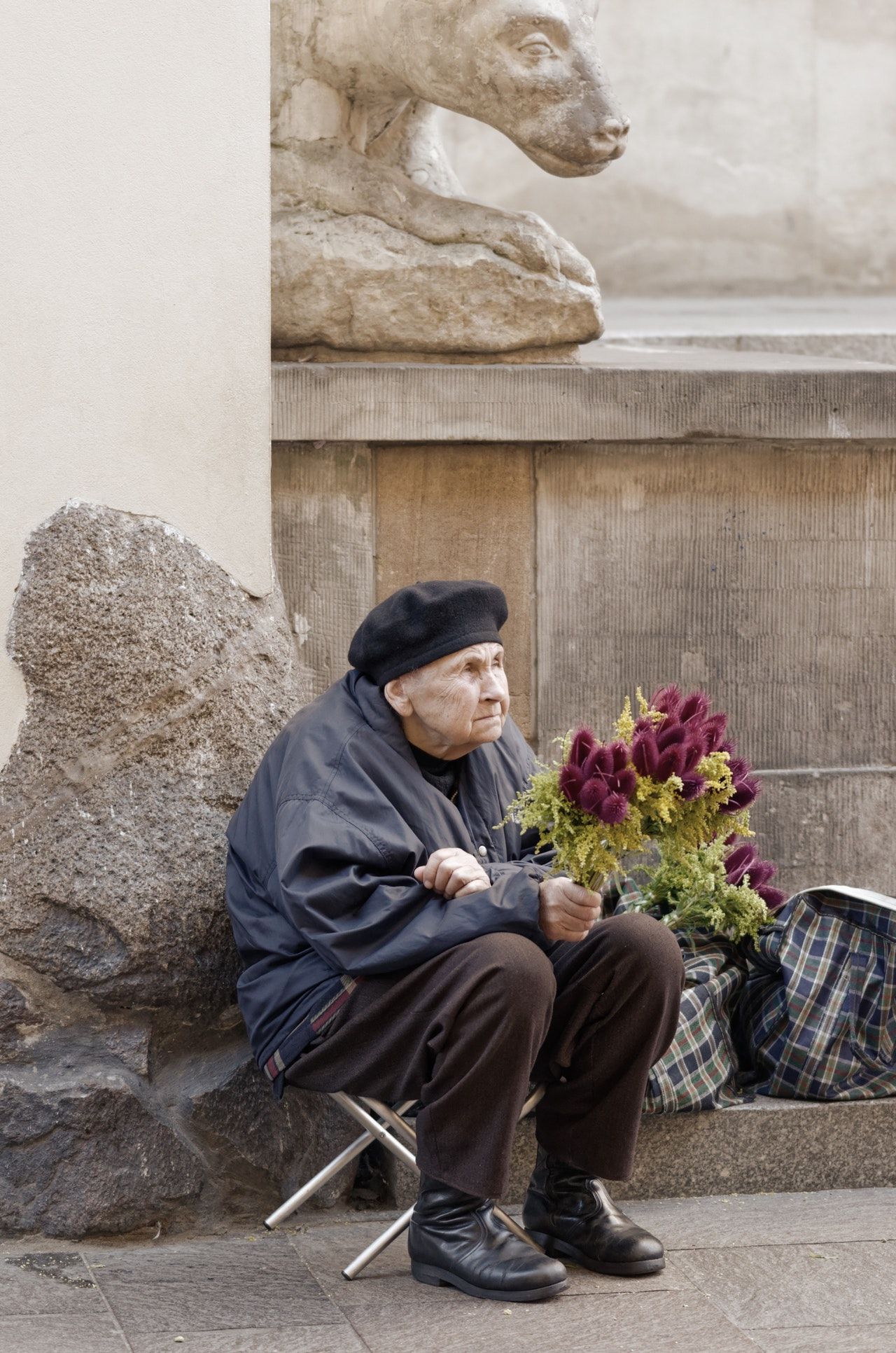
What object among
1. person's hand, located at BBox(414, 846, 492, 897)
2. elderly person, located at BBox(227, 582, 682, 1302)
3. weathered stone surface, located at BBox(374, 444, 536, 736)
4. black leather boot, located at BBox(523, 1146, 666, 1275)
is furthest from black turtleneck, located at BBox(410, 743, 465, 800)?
weathered stone surface, located at BBox(374, 444, 536, 736)

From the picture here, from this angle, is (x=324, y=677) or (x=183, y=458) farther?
(x=324, y=677)

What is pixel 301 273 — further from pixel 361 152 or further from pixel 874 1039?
pixel 874 1039

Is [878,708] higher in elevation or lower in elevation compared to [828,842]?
higher

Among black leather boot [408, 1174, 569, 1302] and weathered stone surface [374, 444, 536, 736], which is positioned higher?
weathered stone surface [374, 444, 536, 736]

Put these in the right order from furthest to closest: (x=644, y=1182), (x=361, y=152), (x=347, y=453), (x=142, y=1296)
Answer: (x=361, y=152) → (x=347, y=453) → (x=644, y=1182) → (x=142, y=1296)

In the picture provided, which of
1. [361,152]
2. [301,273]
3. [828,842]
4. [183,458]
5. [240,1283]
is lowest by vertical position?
[240,1283]

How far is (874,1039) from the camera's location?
3539mm

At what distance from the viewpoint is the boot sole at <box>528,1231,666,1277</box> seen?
9.93 ft

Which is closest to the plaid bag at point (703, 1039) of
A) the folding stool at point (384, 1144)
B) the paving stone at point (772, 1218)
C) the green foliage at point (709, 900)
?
the green foliage at point (709, 900)

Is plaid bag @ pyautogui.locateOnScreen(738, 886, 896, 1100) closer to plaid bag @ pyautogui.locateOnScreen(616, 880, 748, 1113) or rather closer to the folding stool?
plaid bag @ pyautogui.locateOnScreen(616, 880, 748, 1113)

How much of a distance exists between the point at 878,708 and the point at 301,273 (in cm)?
182

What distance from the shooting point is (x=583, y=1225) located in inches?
121

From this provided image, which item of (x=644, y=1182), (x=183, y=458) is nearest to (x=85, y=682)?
(x=183, y=458)

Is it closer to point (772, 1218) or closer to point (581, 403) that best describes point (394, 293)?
point (581, 403)
